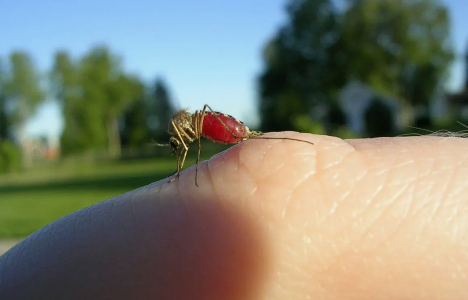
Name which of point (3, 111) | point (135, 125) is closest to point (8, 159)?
point (3, 111)

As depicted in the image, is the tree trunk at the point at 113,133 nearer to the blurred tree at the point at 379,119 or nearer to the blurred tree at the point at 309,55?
the blurred tree at the point at 309,55

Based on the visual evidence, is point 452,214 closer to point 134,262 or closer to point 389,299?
point 389,299

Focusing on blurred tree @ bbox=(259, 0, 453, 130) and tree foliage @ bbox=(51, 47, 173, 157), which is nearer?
blurred tree @ bbox=(259, 0, 453, 130)

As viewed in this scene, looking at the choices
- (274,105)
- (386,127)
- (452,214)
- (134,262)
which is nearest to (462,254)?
(452,214)

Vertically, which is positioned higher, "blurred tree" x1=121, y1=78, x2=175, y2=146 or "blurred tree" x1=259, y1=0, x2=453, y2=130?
"blurred tree" x1=259, y1=0, x2=453, y2=130

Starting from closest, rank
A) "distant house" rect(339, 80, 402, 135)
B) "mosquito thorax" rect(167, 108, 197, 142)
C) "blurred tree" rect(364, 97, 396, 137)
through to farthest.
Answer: "mosquito thorax" rect(167, 108, 197, 142)
"blurred tree" rect(364, 97, 396, 137)
"distant house" rect(339, 80, 402, 135)

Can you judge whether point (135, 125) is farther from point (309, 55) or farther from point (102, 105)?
point (309, 55)

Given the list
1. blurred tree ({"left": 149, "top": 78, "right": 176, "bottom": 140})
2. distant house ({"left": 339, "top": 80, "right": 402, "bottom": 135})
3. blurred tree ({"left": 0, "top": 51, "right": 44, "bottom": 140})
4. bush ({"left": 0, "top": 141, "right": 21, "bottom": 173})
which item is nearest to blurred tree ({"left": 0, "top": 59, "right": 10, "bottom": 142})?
blurred tree ({"left": 0, "top": 51, "right": 44, "bottom": 140})

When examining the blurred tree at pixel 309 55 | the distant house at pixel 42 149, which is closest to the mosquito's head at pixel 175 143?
the blurred tree at pixel 309 55

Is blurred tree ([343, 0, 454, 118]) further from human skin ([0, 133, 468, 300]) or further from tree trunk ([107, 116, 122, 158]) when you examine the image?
tree trunk ([107, 116, 122, 158])
